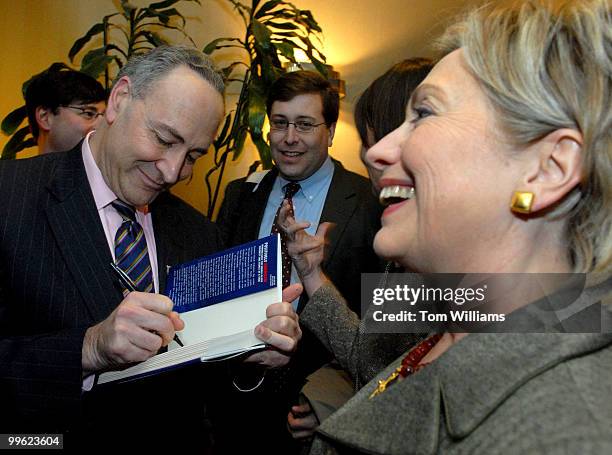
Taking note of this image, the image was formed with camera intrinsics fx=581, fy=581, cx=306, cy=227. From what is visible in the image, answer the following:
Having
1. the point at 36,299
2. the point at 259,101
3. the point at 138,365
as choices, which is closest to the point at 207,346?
the point at 138,365

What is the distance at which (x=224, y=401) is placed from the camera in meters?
2.27

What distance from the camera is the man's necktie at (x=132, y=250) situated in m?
1.58

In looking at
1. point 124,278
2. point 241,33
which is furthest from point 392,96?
point 241,33

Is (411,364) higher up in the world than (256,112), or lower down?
lower down

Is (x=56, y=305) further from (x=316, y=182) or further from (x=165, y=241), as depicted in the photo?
(x=316, y=182)

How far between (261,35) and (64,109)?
4.48 feet

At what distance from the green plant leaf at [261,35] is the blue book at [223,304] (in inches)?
101

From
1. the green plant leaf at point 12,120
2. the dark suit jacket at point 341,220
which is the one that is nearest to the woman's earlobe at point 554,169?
the dark suit jacket at point 341,220

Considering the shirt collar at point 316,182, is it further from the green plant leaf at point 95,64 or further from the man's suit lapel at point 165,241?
the green plant leaf at point 95,64

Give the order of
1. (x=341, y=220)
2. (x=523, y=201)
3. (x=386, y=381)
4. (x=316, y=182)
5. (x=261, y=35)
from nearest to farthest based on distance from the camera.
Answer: (x=523, y=201) → (x=386, y=381) → (x=341, y=220) → (x=316, y=182) → (x=261, y=35)

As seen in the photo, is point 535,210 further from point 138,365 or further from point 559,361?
point 138,365

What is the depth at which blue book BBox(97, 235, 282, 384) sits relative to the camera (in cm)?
119

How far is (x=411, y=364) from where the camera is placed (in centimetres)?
105

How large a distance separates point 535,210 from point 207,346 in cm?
68
